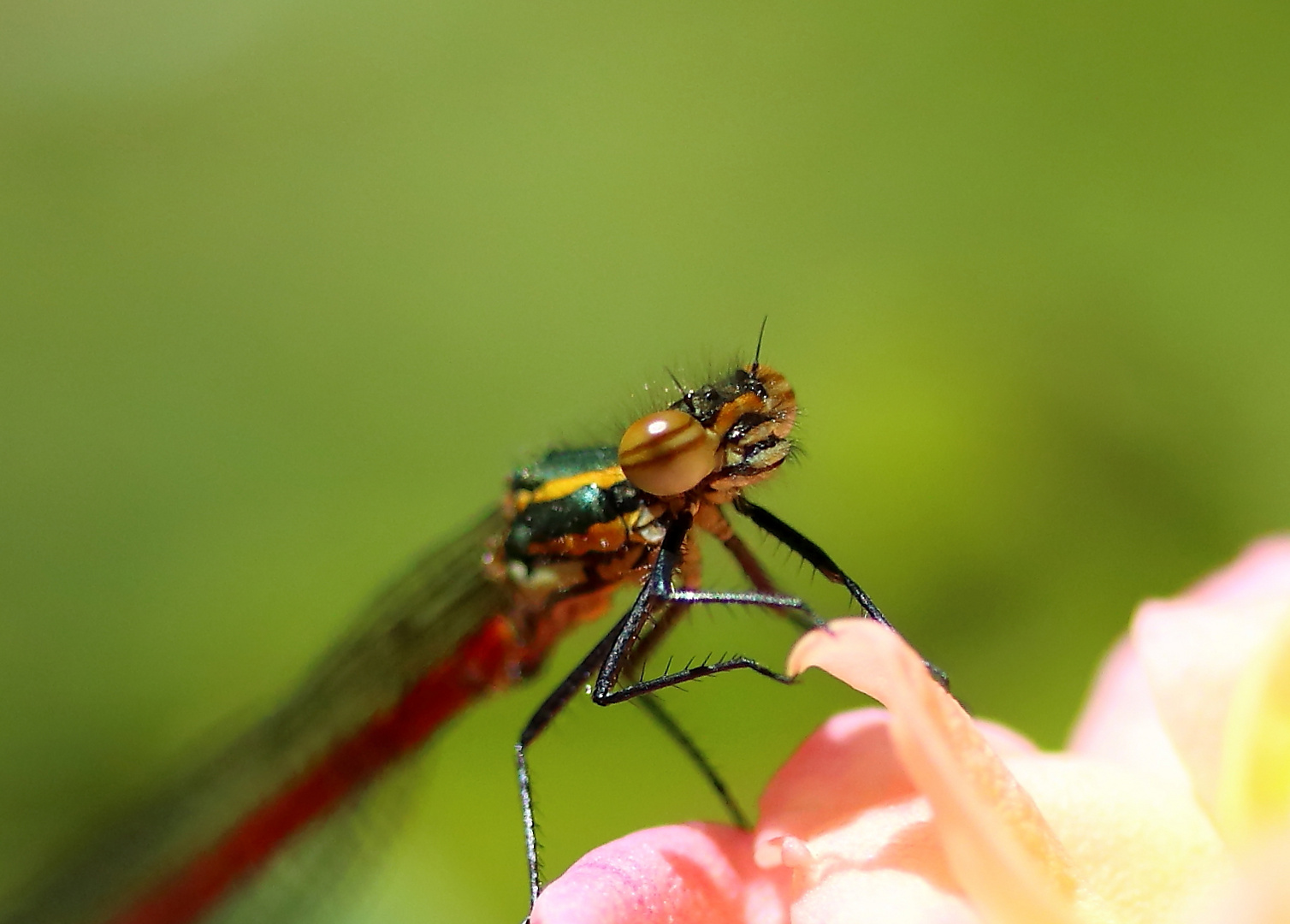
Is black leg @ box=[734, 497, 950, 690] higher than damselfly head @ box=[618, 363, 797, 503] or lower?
lower

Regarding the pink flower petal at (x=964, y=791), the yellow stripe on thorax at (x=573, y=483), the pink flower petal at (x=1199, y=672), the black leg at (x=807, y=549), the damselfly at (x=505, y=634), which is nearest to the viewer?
the pink flower petal at (x=964, y=791)

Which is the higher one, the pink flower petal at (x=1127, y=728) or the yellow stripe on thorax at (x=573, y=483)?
the yellow stripe on thorax at (x=573, y=483)

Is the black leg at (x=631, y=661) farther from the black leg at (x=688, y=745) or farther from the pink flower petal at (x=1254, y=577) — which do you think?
the pink flower petal at (x=1254, y=577)

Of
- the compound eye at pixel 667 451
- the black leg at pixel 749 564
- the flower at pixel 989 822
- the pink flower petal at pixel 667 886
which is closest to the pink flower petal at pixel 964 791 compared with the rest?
the flower at pixel 989 822

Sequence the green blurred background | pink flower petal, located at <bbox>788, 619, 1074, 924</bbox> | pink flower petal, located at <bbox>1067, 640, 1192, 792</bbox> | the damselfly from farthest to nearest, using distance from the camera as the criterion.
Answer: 1. the green blurred background
2. the damselfly
3. pink flower petal, located at <bbox>1067, 640, 1192, 792</bbox>
4. pink flower petal, located at <bbox>788, 619, 1074, 924</bbox>

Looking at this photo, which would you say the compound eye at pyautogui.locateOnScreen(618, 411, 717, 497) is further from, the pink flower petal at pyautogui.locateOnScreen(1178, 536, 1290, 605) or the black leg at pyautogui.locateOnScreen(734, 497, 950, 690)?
the pink flower petal at pyautogui.locateOnScreen(1178, 536, 1290, 605)

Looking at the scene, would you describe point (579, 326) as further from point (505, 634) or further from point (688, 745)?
point (688, 745)

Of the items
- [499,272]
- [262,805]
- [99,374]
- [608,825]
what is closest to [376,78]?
[499,272]

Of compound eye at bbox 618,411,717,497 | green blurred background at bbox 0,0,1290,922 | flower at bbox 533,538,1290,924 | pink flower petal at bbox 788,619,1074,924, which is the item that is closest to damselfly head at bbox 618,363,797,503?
compound eye at bbox 618,411,717,497
